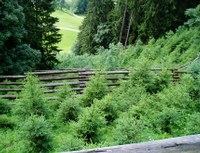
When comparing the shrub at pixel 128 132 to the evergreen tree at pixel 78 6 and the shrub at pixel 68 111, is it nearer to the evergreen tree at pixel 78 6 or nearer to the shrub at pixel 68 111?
the shrub at pixel 68 111

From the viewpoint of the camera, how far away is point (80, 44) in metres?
42.6

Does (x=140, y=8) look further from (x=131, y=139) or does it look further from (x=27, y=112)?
(x=131, y=139)

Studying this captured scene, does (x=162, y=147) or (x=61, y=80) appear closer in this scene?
(x=162, y=147)

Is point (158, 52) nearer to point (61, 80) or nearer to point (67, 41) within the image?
point (61, 80)

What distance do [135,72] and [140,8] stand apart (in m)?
18.6

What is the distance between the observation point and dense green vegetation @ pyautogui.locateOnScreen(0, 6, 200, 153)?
8836 millimetres

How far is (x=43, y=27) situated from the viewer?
23531 millimetres

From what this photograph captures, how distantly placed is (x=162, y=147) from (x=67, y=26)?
86.0m

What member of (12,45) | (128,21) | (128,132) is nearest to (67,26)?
(128,21)

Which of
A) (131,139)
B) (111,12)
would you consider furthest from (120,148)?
(111,12)

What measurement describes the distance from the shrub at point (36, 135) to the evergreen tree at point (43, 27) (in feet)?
46.0

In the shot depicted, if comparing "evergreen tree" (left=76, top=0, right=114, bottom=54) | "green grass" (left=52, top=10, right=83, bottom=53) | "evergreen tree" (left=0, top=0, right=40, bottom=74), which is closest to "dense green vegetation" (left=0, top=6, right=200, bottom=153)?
"evergreen tree" (left=0, top=0, right=40, bottom=74)

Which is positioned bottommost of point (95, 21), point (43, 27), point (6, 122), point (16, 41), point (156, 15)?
point (6, 122)

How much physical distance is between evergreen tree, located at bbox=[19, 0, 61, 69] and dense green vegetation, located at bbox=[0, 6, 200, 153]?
9.75 meters
